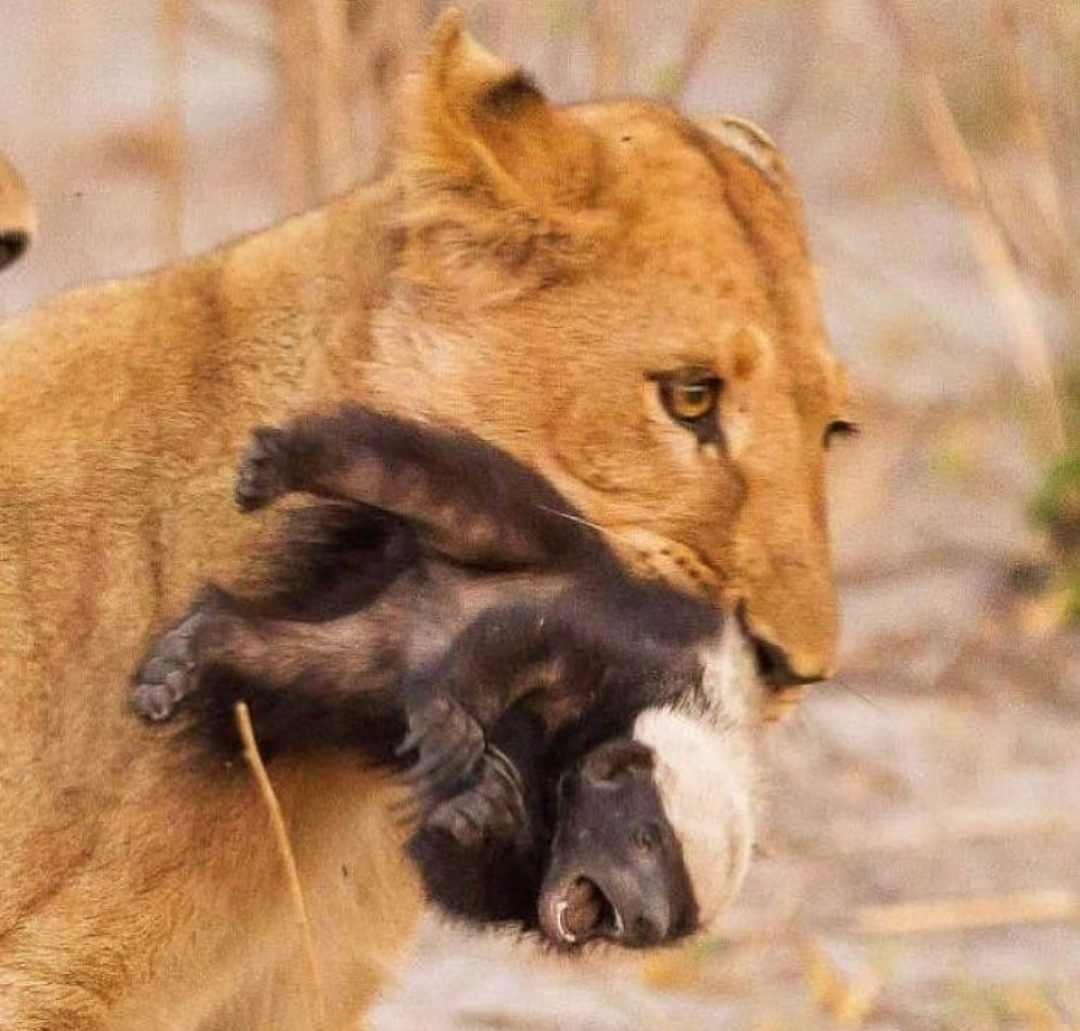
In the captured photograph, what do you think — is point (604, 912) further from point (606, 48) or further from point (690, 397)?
point (606, 48)

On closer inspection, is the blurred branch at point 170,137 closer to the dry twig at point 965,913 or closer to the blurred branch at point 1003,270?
the blurred branch at point 1003,270

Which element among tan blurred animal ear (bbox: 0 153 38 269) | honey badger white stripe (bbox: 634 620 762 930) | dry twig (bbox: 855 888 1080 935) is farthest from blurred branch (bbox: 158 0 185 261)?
honey badger white stripe (bbox: 634 620 762 930)

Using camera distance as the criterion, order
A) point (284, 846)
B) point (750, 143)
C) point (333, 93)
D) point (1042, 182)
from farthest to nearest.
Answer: point (1042, 182)
point (333, 93)
point (750, 143)
point (284, 846)

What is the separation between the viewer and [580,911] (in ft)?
5.67

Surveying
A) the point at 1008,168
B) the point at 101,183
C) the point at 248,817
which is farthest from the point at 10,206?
the point at 101,183

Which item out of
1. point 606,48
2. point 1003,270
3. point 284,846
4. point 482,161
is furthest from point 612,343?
point 1003,270

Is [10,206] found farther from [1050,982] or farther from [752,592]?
[1050,982]

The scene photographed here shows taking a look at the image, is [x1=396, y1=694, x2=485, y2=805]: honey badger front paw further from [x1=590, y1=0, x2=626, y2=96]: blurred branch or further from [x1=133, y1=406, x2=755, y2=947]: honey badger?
[x1=590, y1=0, x2=626, y2=96]: blurred branch

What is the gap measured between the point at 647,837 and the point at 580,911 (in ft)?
0.22

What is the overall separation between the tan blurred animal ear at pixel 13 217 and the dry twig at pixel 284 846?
54 cm

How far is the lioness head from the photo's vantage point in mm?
2123

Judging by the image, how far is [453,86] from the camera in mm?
2205

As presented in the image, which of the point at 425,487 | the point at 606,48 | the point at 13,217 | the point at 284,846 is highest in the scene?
the point at 606,48

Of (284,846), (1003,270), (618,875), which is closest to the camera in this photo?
(618,875)
